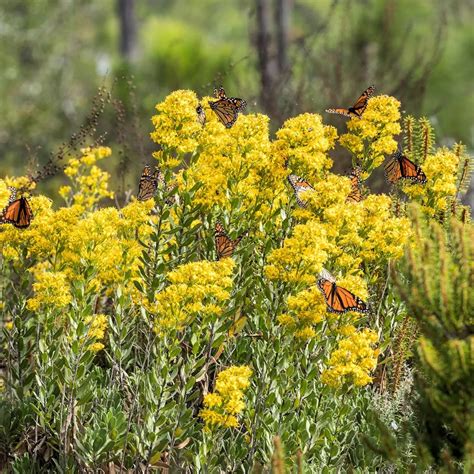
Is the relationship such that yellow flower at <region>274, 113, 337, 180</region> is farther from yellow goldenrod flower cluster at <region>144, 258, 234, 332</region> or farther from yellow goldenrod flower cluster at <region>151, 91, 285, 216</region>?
yellow goldenrod flower cluster at <region>144, 258, 234, 332</region>

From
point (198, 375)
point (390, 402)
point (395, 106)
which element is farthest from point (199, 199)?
point (390, 402)

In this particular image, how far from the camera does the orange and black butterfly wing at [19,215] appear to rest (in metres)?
4.64

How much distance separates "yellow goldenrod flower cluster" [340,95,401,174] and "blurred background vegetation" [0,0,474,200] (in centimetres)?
236

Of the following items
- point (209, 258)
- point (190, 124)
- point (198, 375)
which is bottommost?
point (198, 375)

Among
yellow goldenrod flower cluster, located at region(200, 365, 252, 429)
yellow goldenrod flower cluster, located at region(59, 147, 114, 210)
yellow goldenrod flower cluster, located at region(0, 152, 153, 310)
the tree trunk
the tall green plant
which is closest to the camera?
the tall green plant

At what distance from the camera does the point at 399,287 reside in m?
3.34

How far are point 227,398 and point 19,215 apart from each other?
5.48 ft

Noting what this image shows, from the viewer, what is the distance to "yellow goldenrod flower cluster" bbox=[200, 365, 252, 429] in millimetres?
3670

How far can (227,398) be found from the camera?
3.70m

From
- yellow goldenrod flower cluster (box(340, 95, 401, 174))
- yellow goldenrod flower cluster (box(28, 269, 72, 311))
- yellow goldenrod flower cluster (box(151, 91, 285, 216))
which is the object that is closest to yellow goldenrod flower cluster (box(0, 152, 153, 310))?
yellow goldenrod flower cluster (box(28, 269, 72, 311))

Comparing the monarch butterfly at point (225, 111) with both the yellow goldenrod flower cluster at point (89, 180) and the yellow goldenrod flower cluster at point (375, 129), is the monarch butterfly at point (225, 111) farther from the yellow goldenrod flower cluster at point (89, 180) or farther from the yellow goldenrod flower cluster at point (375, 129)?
the yellow goldenrod flower cluster at point (89, 180)

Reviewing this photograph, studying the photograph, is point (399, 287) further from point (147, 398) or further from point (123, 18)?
point (123, 18)

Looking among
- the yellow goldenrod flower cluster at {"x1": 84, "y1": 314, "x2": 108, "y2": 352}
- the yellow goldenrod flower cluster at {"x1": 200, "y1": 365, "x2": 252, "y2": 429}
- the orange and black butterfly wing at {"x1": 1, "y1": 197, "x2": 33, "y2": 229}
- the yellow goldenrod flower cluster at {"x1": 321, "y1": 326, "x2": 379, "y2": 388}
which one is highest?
the orange and black butterfly wing at {"x1": 1, "y1": 197, "x2": 33, "y2": 229}

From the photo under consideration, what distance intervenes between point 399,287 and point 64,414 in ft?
6.52
